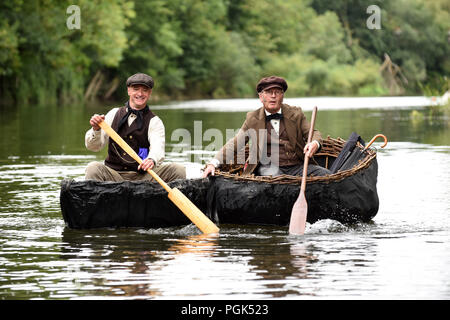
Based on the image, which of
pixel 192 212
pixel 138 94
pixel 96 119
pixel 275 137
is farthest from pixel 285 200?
pixel 96 119

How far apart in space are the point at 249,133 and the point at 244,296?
10.8ft

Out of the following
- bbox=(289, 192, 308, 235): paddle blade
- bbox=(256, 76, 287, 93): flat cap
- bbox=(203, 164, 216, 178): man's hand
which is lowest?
bbox=(289, 192, 308, 235): paddle blade

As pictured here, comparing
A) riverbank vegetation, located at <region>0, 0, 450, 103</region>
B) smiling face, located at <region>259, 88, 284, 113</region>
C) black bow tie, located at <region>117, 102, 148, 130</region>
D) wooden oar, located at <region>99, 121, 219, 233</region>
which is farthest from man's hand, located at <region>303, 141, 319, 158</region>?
riverbank vegetation, located at <region>0, 0, 450, 103</region>

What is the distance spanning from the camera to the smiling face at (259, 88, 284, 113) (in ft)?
27.8

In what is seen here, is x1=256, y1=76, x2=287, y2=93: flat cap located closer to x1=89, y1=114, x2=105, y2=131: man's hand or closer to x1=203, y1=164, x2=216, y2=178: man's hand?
x1=203, y1=164, x2=216, y2=178: man's hand

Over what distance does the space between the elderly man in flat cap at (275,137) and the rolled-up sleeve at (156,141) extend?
0.49 metres

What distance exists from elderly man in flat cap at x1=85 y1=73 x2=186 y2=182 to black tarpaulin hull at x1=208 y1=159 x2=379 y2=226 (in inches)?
25.4

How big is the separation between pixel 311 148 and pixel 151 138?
1344mm

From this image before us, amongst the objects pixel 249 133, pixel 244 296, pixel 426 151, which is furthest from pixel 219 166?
pixel 426 151

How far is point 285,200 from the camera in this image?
322 inches

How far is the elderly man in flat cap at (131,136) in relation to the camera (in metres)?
8.26

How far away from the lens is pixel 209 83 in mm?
61156

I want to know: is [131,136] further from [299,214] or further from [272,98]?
[299,214]

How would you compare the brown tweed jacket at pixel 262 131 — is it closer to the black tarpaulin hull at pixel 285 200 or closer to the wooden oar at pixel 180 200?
the black tarpaulin hull at pixel 285 200
